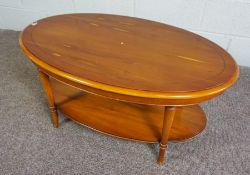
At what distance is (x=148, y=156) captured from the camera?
138cm

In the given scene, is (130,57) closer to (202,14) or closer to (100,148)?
(100,148)

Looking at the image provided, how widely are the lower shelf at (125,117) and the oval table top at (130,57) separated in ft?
1.26

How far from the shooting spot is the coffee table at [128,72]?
1051mm

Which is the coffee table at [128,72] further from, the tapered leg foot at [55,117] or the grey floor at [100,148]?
the grey floor at [100,148]

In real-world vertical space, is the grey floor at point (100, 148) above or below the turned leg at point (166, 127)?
below

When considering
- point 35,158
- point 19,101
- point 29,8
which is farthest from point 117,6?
point 35,158

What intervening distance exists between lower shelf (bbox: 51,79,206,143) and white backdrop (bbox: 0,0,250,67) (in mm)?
927

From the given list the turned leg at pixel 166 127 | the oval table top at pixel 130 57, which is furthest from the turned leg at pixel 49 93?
the turned leg at pixel 166 127

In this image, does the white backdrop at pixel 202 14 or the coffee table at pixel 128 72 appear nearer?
the coffee table at pixel 128 72

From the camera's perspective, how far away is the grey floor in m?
1.32

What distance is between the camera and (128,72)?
112cm

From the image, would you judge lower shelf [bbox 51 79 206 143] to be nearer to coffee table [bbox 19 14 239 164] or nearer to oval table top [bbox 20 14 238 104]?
coffee table [bbox 19 14 239 164]

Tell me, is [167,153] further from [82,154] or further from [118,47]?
[118,47]

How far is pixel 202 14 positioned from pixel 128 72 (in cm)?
134
